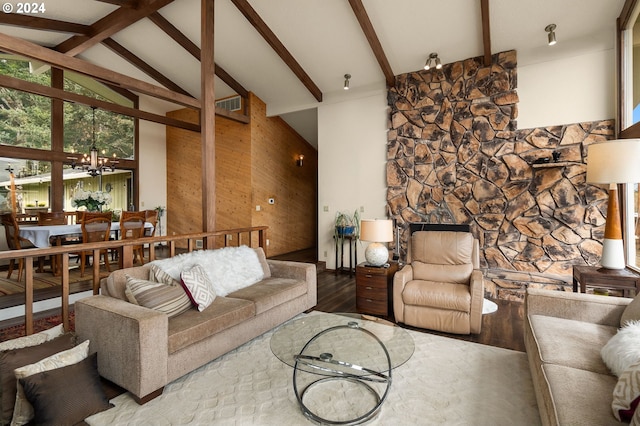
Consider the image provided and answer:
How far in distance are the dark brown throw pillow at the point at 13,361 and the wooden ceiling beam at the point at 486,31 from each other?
17.7 ft

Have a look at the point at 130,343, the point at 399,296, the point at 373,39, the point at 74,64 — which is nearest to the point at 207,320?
the point at 130,343

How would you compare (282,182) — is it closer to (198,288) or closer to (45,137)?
(45,137)

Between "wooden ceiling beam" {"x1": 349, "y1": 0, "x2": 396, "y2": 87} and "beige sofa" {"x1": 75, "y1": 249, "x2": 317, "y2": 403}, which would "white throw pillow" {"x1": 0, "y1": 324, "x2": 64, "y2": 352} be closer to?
"beige sofa" {"x1": 75, "y1": 249, "x2": 317, "y2": 403}

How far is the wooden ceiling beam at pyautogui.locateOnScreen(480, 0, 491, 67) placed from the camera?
379cm

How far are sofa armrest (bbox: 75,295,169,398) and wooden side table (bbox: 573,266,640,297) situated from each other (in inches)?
145

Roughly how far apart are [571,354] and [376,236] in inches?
78.7

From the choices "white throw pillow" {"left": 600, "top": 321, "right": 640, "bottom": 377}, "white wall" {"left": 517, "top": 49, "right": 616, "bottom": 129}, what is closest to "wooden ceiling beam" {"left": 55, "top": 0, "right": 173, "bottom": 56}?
"white wall" {"left": 517, "top": 49, "right": 616, "bottom": 129}

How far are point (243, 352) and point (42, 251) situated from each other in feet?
5.77

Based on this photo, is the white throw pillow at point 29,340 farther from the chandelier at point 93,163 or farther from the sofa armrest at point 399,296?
the chandelier at point 93,163

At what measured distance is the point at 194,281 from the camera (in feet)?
8.37

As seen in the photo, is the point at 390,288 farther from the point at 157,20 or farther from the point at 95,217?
the point at 157,20

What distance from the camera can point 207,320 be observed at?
230 cm

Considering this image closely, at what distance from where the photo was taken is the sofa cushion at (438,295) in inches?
113

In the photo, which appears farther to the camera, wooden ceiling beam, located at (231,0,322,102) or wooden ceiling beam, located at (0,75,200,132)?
wooden ceiling beam, located at (231,0,322,102)
